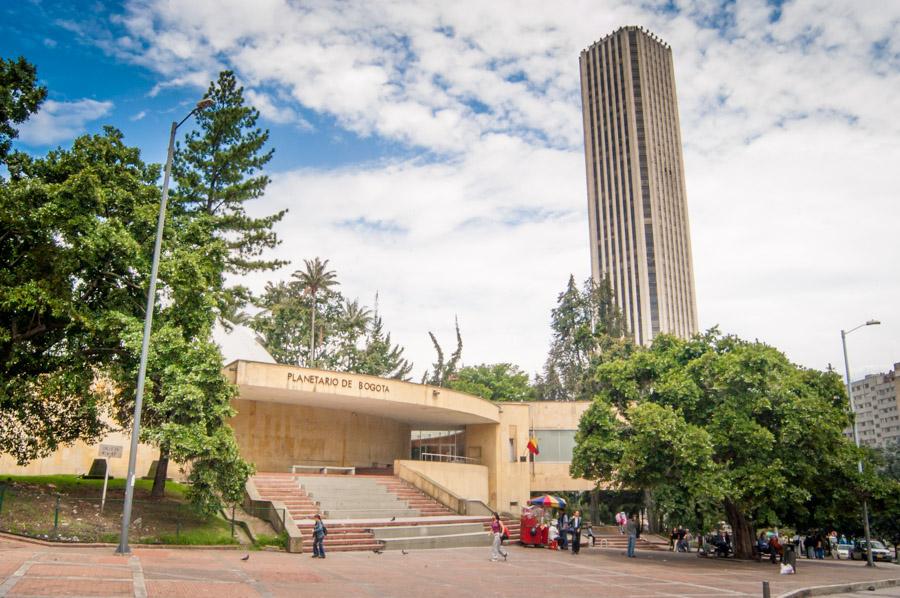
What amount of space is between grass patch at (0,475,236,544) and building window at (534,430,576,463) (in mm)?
23890

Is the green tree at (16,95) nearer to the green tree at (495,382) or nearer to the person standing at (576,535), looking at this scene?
the person standing at (576,535)

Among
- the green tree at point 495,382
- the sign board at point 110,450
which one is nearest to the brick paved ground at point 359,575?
the sign board at point 110,450

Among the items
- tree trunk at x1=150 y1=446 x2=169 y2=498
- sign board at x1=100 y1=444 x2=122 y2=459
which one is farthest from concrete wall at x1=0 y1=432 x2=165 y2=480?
sign board at x1=100 y1=444 x2=122 y2=459

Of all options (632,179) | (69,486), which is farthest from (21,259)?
(632,179)

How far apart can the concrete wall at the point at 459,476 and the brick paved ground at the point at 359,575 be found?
10.7m

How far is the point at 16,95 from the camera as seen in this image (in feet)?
66.8

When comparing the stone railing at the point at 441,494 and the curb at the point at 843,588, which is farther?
the stone railing at the point at 441,494

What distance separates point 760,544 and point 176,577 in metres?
25.8

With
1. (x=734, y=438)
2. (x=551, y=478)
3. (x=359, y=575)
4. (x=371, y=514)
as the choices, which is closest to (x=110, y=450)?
(x=359, y=575)

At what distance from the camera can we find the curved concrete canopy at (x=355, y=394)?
2702 cm

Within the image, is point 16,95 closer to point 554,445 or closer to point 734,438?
point 734,438

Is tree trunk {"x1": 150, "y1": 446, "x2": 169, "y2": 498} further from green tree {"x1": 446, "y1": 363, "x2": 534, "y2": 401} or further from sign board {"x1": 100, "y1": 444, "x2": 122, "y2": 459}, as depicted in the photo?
green tree {"x1": 446, "y1": 363, "x2": 534, "y2": 401}

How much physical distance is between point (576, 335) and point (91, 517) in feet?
174

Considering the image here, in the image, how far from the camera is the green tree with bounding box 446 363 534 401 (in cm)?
5944
